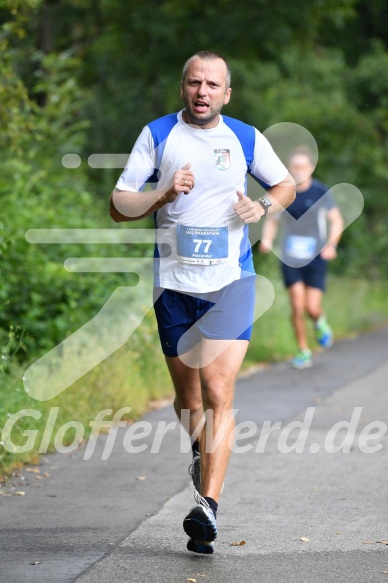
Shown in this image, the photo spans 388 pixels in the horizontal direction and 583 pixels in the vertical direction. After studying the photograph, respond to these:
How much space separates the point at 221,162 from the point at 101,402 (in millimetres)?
3835

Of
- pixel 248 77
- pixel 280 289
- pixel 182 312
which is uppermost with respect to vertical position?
pixel 182 312

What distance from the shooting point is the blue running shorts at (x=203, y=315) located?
576 centimetres

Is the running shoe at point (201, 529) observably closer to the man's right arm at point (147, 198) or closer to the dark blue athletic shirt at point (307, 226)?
the man's right arm at point (147, 198)

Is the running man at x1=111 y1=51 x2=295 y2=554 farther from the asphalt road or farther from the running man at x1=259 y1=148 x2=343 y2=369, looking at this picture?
the running man at x1=259 y1=148 x2=343 y2=369

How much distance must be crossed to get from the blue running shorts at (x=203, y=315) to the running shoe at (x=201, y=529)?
0.84 metres

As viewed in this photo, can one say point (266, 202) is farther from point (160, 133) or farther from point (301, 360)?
point (301, 360)

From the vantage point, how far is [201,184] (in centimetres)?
564

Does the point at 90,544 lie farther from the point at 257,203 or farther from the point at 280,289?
the point at 280,289

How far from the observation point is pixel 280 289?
16688mm

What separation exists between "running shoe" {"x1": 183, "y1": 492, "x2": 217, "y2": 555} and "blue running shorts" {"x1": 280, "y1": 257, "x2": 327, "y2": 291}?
8152mm

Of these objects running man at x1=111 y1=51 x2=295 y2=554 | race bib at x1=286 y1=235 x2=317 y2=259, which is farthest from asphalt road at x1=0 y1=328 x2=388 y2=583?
race bib at x1=286 y1=235 x2=317 y2=259

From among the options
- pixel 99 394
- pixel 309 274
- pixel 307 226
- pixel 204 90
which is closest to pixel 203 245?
pixel 204 90

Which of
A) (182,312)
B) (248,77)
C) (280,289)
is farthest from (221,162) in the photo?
(248,77)

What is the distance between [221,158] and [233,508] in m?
1.93
